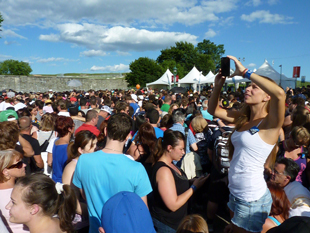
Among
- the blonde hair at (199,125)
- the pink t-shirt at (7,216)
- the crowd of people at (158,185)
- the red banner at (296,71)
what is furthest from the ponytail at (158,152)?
the red banner at (296,71)

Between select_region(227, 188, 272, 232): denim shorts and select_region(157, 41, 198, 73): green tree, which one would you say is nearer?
select_region(227, 188, 272, 232): denim shorts

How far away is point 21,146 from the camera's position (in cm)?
352

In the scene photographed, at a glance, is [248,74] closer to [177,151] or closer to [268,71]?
[177,151]

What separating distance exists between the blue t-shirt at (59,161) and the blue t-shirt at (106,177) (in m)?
1.57

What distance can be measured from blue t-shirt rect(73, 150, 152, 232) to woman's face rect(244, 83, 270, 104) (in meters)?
1.07

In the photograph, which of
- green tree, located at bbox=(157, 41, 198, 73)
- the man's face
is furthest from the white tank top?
green tree, located at bbox=(157, 41, 198, 73)

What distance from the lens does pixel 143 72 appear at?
155 feet

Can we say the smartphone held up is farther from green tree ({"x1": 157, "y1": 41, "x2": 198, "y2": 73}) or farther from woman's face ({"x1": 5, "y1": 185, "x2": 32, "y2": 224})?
green tree ({"x1": 157, "y1": 41, "x2": 198, "y2": 73})

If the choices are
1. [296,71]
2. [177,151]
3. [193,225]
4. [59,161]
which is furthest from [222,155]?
[296,71]

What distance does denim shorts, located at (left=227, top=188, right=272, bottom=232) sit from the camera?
1.81 meters

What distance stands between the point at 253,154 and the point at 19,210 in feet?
5.82

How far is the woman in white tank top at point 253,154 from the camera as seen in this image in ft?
5.59

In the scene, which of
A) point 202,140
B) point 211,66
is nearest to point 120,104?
point 202,140

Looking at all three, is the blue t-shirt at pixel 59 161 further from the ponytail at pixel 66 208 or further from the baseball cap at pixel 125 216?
the baseball cap at pixel 125 216
